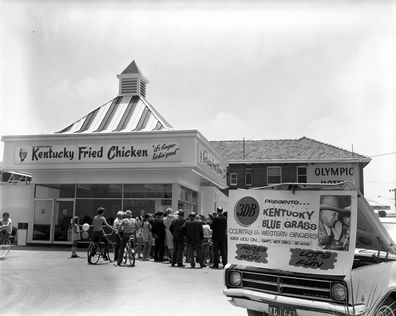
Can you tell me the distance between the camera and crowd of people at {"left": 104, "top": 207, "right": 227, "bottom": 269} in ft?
44.3

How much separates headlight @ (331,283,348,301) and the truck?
0.4 inches

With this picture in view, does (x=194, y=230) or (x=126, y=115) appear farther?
(x=126, y=115)

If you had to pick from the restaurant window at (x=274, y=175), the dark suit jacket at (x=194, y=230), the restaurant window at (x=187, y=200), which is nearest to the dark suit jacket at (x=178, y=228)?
the dark suit jacket at (x=194, y=230)

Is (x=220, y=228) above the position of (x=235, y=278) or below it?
above

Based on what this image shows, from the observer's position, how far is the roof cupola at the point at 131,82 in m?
24.6

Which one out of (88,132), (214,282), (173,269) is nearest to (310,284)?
(214,282)

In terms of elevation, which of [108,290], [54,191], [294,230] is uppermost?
[54,191]

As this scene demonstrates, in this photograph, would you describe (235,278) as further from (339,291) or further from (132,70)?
(132,70)

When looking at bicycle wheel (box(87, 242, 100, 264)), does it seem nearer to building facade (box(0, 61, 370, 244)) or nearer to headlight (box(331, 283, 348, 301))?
building facade (box(0, 61, 370, 244))

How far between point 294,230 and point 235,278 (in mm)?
1117

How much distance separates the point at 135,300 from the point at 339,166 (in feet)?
121

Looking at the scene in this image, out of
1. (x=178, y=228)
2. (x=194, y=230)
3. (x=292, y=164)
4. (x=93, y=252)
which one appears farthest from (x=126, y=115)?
(x=292, y=164)

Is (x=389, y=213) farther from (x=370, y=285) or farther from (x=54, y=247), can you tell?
(x=54, y=247)

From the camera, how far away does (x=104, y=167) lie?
1936cm
